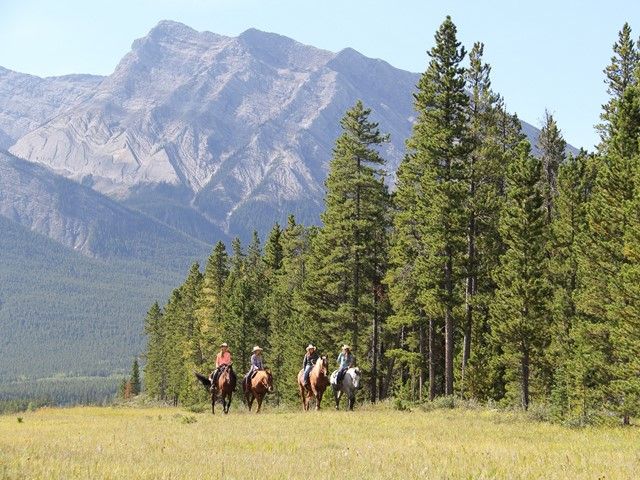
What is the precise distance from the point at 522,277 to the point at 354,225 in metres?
11.2

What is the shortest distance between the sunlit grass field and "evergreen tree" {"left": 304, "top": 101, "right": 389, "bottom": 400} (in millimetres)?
21350

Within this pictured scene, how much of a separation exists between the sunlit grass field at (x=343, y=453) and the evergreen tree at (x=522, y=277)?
1255 cm

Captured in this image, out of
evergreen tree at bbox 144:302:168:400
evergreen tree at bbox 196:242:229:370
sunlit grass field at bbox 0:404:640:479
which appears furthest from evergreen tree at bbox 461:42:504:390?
evergreen tree at bbox 144:302:168:400

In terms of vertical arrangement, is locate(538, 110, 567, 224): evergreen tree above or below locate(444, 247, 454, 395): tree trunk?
above

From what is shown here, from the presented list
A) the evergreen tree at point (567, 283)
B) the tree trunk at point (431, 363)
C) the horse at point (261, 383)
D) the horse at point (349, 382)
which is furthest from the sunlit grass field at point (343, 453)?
Answer: the tree trunk at point (431, 363)

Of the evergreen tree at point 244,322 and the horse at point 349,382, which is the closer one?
the horse at point 349,382

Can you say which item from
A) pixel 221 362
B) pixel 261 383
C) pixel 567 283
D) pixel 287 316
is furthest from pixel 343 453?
pixel 287 316

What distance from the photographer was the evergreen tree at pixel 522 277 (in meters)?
34.8

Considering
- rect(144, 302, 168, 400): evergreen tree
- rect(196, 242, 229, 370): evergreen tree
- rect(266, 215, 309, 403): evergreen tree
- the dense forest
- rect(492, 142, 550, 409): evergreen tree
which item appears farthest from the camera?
rect(144, 302, 168, 400): evergreen tree

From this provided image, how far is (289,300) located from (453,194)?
27.8 m

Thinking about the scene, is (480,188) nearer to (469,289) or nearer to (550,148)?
(469,289)

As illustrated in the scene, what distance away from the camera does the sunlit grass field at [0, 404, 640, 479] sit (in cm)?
1120

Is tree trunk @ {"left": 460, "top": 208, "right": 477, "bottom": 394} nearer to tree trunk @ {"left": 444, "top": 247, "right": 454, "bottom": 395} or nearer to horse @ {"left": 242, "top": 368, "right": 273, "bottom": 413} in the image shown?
tree trunk @ {"left": 444, "top": 247, "right": 454, "bottom": 395}

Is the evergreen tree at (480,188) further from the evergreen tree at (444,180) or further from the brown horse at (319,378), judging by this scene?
the brown horse at (319,378)
